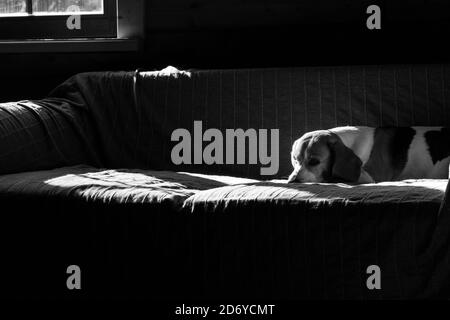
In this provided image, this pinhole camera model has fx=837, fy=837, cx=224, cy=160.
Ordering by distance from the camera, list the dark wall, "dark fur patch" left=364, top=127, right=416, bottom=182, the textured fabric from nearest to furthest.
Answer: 1. the textured fabric
2. "dark fur patch" left=364, top=127, right=416, bottom=182
3. the dark wall

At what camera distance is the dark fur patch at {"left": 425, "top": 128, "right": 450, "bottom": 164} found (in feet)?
10.4

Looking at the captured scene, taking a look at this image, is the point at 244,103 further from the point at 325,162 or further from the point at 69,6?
the point at 69,6

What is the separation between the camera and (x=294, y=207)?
241cm

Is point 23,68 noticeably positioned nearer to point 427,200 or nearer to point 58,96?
point 58,96

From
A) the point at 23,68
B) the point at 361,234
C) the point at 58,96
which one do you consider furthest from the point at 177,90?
the point at 361,234

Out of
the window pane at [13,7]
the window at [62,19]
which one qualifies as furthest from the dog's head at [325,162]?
the window pane at [13,7]

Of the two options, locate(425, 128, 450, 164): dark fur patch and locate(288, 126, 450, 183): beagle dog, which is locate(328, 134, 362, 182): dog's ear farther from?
locate(425, 128, 450, 164): dark fur patch

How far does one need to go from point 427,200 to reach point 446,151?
0.93 meters

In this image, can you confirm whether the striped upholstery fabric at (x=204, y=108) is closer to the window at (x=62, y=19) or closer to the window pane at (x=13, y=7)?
the window at (x=62, y=19)

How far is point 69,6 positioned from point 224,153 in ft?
3.95

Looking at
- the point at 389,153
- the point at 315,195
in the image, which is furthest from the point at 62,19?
the point at 315,195

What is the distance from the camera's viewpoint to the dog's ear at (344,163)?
3107mm

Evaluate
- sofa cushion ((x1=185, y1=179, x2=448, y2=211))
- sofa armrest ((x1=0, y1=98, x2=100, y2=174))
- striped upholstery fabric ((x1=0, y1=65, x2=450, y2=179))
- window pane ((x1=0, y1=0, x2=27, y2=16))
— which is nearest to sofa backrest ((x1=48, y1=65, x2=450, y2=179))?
striped upholstery fabric ((x1=0, y1=65, x2=450, y2=179))

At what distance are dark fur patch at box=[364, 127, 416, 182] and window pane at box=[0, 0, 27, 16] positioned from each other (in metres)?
1.91
